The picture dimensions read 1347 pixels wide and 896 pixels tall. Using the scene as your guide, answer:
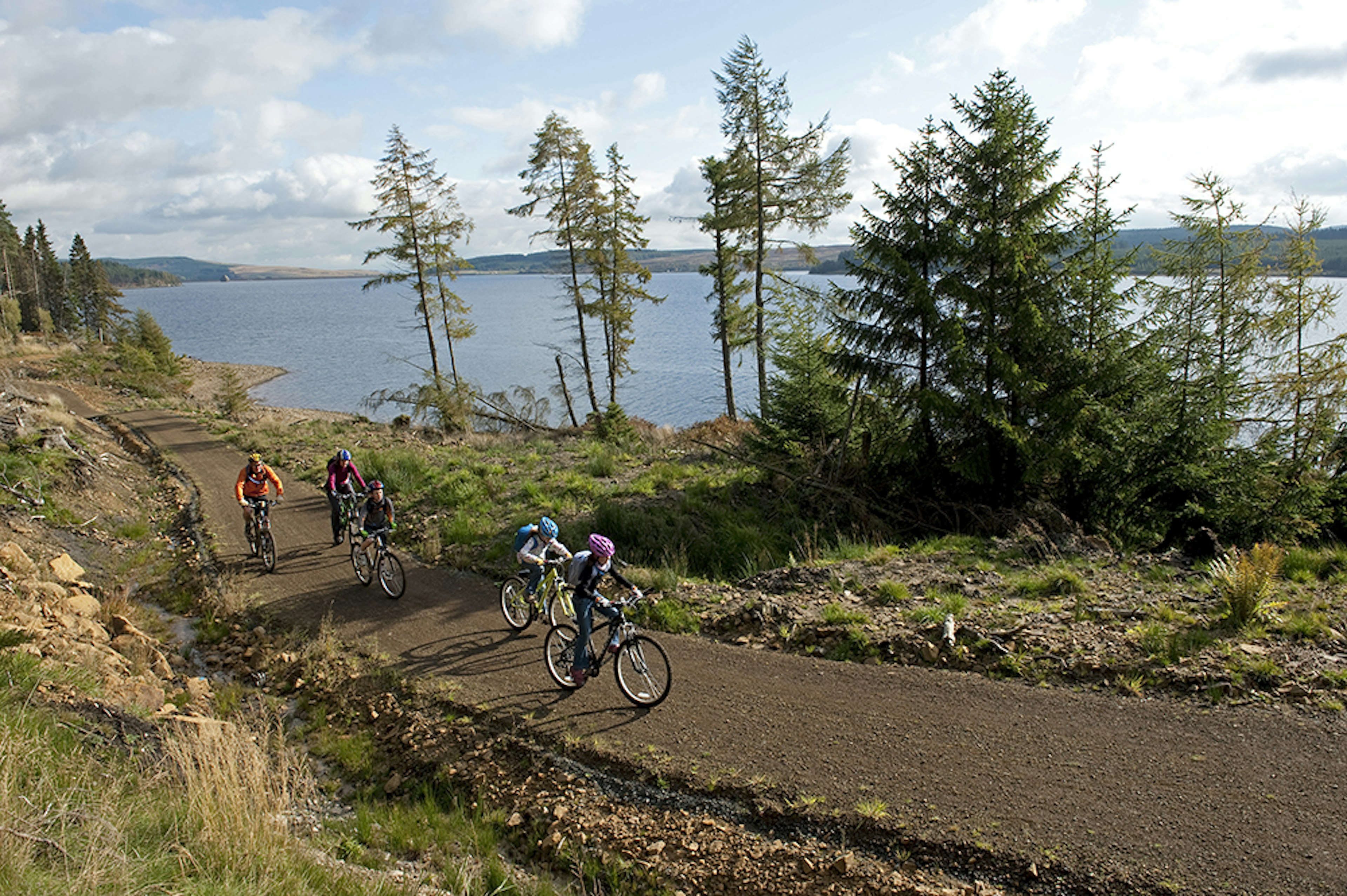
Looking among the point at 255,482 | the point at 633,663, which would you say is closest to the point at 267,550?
the point at 255,482

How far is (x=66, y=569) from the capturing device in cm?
1232

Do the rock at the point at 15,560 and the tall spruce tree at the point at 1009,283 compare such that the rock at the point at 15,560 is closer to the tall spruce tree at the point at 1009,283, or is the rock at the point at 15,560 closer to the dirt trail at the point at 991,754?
the dirt trail at the point at 991,754

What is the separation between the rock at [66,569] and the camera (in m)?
12.1

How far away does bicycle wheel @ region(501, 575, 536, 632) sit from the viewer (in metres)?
10.1

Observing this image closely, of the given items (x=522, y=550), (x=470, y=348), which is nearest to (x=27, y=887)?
(x=522, y=550)

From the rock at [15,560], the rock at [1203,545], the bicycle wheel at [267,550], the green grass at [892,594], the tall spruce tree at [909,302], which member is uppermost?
the tall spruce tree at [909,302]

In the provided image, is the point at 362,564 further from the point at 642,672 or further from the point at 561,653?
the point at 642,672

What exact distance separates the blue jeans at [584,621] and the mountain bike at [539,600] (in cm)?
75

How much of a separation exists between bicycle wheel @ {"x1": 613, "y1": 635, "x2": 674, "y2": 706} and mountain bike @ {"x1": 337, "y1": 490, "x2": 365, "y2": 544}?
6.40 metres

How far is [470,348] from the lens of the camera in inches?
2852

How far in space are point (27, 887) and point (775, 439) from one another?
15.3 meters

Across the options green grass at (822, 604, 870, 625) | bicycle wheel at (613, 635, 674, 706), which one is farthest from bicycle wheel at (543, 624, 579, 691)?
green grass at (822, 604, 870, 625)

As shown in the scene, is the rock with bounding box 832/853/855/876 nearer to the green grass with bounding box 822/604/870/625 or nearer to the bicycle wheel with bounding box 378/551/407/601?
the green grass with bounding box 822/604/870/625

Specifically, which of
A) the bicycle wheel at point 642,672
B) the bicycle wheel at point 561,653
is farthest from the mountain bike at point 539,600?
the bicycle wheel at point 642,672
